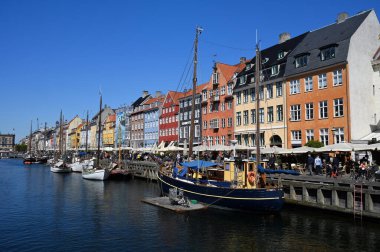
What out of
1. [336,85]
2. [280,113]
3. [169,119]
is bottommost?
[280,113]

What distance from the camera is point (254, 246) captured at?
57.2ft

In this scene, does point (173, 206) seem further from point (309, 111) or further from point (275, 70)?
point (275, 70)

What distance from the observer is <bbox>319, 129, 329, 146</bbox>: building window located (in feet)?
133

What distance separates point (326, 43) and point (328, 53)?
2374 mm

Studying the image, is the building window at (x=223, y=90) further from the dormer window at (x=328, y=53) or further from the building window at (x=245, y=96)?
the dormer window at (x=328, y=53)

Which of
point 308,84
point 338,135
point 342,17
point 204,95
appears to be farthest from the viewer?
point 204,95

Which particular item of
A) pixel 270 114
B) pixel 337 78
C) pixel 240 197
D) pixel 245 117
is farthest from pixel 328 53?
pixel 240 197

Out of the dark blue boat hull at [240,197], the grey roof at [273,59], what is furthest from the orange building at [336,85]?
the dark blue boat hull at [240,197]

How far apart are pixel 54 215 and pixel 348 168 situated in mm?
22984

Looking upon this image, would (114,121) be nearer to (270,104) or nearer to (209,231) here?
(270,104)

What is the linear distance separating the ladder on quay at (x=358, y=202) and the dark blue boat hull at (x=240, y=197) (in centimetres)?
424

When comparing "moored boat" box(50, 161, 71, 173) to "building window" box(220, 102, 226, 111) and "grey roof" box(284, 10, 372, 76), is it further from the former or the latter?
"grey roof" box(284, 10, 372, 76)

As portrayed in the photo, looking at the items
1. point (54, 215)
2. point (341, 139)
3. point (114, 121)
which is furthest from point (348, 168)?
point (114, 121)

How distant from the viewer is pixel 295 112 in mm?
44875
